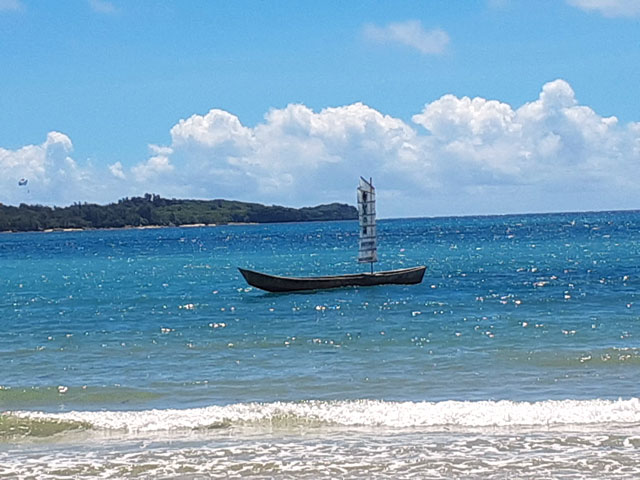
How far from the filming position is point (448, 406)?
16766 millimetres

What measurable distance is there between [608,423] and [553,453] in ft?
8.17

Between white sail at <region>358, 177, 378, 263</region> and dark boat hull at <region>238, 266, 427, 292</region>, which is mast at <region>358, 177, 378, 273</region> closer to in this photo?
white sail at <region>358, 177, 378, 263</region>

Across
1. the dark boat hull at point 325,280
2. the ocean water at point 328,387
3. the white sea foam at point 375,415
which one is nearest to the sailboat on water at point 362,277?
the dark boat hull at point 325,280

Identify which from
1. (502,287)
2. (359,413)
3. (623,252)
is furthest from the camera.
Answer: (623,252)

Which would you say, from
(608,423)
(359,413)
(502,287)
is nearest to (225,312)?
(502,287)

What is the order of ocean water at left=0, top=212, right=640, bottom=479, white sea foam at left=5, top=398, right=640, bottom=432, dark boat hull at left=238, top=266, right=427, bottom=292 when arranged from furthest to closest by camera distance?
dark boat hull at left=238, top=266, right=427, bottom=292, white sea foam at left=5, top=398, right=640, bottom=432, ocean water at left=0, top=212, right=640, bottom=479

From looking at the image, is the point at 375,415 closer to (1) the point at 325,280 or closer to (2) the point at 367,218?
(1) the point at 325,280

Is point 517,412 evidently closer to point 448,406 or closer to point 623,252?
point 448,406

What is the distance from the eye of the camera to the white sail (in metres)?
45.6

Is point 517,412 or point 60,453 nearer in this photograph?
point 60,453

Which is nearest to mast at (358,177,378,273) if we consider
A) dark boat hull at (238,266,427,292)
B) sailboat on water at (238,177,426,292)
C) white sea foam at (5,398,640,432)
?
sailboat on water at (238,177,426,292)

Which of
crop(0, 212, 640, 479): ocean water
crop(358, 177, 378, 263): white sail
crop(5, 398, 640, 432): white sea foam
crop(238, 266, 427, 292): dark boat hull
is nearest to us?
crop(0, 212, 640, 479): ocean water

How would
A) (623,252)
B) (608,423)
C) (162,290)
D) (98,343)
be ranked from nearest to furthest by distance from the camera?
(608,423)
(98,343)
(162,290)
(623,252)

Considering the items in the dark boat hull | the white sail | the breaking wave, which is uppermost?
the white sail
